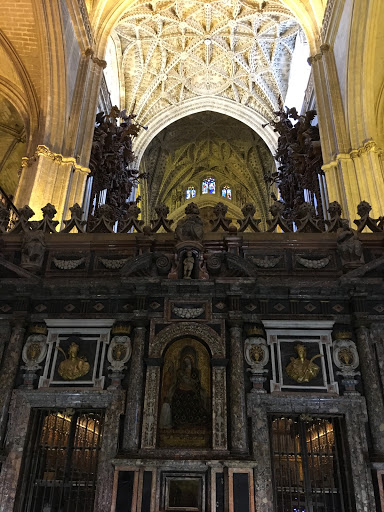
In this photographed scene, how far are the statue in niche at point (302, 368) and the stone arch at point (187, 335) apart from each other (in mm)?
861

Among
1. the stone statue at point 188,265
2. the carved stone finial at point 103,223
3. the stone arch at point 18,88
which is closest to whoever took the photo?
the stone statue at point 188,265

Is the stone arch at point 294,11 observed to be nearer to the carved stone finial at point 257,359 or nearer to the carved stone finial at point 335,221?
the carved stone finial at point 335,221

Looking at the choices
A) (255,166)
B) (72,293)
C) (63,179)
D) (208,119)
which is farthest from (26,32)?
(255,166)

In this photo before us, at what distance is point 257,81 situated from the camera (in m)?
22.7

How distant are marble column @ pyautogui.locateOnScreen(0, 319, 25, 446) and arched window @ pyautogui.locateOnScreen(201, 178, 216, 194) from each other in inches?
915

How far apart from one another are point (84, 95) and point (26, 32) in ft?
7.23

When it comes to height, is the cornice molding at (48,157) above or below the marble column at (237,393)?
above

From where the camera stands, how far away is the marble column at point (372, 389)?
5.41 m

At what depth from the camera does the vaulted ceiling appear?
2080 centimetres

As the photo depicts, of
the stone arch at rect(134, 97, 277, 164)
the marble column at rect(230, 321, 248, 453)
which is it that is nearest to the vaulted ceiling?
the stone arch at rect(134, 97, 277, 164)

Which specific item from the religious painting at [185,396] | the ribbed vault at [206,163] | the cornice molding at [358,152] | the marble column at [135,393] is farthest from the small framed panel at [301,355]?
the ribbed vault at [206,163]

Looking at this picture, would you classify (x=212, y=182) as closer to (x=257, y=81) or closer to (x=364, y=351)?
(x=257, y=81)

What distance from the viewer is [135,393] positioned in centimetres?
578

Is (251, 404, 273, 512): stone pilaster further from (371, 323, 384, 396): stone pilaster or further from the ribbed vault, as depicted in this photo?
the ribbed vault
